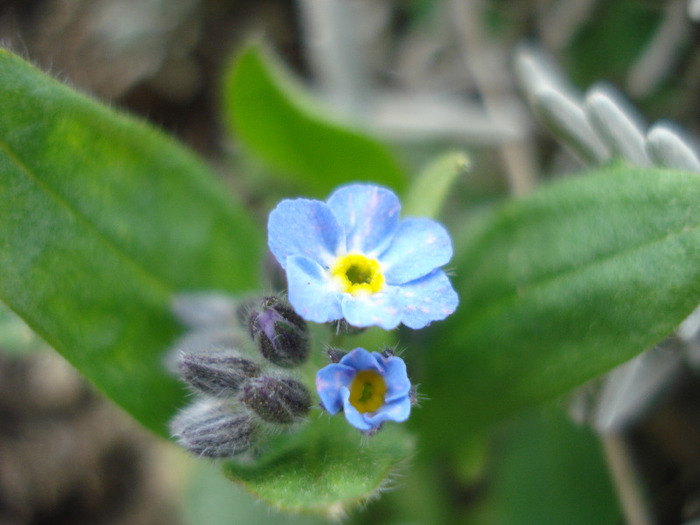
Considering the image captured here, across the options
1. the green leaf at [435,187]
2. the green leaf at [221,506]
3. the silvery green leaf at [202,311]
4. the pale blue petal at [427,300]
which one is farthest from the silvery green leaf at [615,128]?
the green leaf at [221,506]

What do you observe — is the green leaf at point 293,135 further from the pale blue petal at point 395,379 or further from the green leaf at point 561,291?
the pale blue petal at point 395,379

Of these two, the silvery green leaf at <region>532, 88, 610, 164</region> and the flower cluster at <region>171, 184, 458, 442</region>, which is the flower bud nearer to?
the flower cluster at <region>171, 184, 458, 442</region>

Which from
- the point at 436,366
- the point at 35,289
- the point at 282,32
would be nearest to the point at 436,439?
the point at 436,366

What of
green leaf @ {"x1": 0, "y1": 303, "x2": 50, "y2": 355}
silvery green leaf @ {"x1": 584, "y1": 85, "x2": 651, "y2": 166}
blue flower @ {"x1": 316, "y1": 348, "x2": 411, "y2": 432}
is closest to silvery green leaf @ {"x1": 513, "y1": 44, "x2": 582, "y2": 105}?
silvery green leaf @ {"x1": 584, "y1": 85, "x2": 651, "y2": 166}

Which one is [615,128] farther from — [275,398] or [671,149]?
[275,398]

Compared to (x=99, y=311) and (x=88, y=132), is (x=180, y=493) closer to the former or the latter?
(x=99, y=311)

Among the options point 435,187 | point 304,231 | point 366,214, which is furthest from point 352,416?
point 435,187
